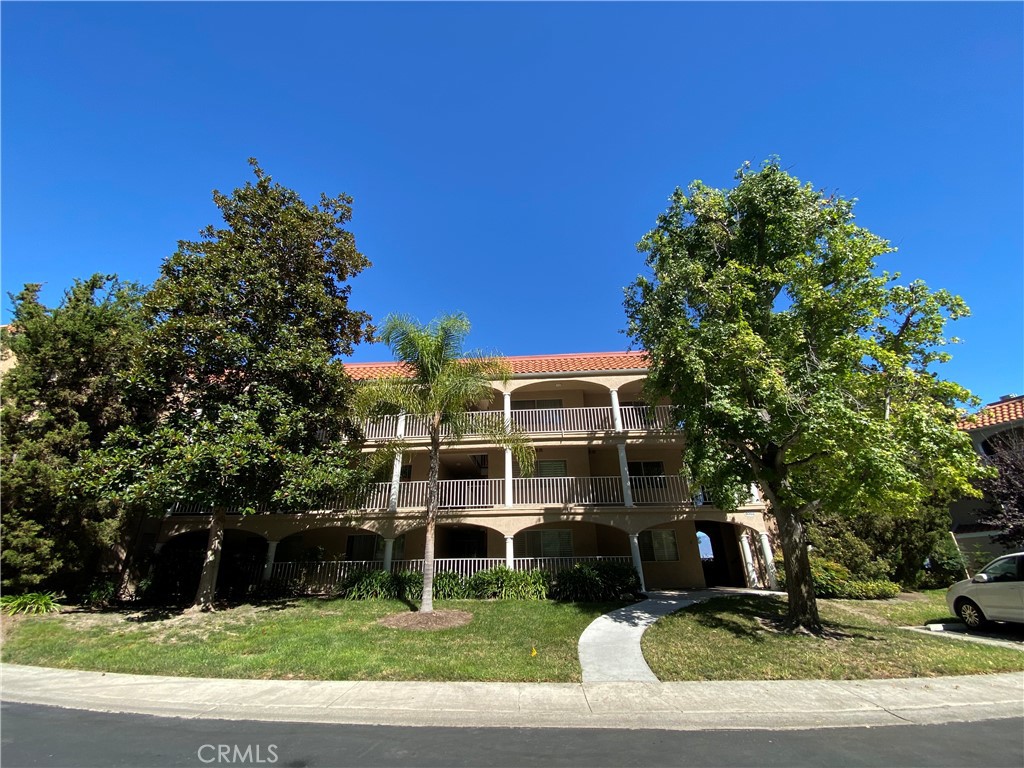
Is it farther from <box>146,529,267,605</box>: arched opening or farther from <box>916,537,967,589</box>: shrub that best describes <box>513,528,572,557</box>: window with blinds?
<box>916,537,967,589</box>: shrub

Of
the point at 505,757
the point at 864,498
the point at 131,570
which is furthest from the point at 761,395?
the point at 131,570

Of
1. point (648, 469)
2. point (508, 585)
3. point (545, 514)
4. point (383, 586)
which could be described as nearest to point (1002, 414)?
point (648, 469)

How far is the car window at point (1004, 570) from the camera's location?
9.26 m

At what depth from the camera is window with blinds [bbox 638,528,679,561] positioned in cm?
1672

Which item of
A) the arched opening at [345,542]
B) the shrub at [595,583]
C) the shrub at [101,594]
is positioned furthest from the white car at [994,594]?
the shrub at [101,594]

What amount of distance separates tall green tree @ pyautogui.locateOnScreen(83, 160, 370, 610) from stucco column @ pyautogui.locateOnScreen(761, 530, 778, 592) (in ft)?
44.2

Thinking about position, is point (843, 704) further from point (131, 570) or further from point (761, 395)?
point (131, 570)

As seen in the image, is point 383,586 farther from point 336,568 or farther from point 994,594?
point 994,594

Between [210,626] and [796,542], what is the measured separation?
14.0m

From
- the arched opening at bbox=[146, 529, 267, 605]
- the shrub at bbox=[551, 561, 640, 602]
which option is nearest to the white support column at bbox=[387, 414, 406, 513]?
the arched opening at bbox=[146, 529, 267, 605]

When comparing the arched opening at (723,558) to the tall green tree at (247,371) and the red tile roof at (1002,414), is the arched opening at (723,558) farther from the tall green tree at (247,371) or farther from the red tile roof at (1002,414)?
the tall green tree at (247,371)

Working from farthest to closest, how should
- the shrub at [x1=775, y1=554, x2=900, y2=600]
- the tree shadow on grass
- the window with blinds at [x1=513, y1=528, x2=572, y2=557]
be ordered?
the window with blinds at [x1=513, y1=528, x2=572, y2=557], the shrub at [x1=775, y1=554, x2=900, y2=600], the tree shadow on grass

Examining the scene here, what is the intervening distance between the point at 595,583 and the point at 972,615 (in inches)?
337

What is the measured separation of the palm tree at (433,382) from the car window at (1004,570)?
35.2ft
